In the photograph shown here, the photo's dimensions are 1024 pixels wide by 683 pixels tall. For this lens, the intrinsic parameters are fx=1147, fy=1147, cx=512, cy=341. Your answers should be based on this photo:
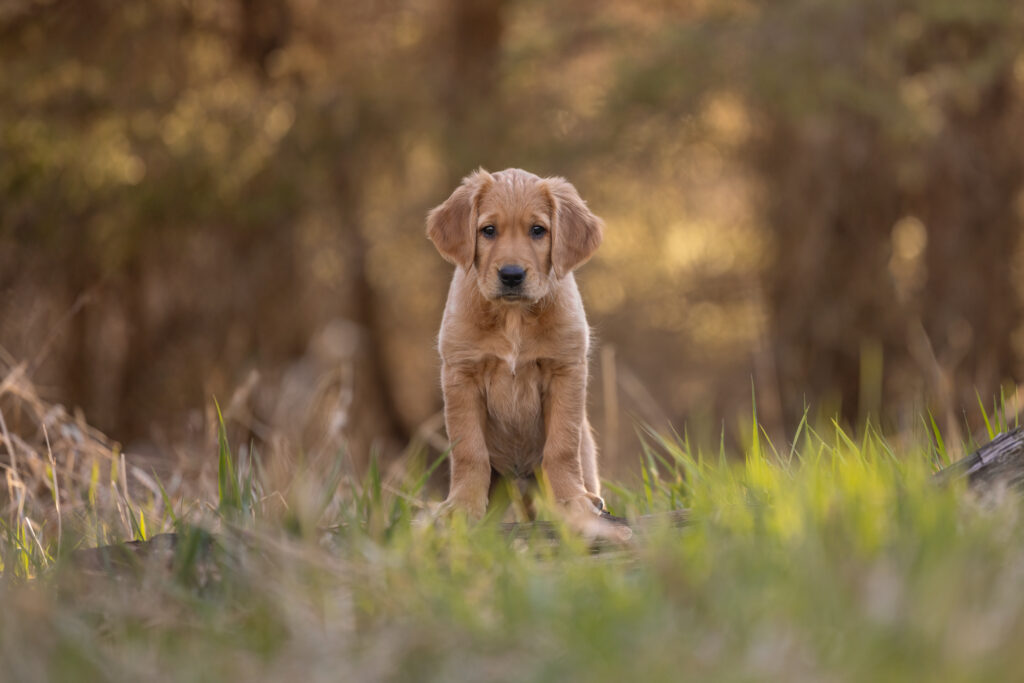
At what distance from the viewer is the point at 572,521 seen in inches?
129

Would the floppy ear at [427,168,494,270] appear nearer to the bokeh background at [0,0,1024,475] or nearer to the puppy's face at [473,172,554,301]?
the puppy's face at [473,172,554,301]

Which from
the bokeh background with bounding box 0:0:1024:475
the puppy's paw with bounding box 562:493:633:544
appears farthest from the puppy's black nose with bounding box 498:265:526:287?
the bokeh background with bounding box 0:0:1024:475

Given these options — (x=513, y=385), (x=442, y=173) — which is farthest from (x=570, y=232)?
(x=442, y=173)

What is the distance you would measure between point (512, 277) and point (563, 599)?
65.5 inches

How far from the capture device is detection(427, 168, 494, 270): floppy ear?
4.35 metres

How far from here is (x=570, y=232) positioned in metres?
4.36

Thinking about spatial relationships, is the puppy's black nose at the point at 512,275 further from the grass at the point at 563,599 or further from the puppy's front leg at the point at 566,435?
the grass at the point at 563,599

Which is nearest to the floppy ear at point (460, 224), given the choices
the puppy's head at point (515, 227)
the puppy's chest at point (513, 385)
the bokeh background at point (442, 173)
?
the puppy's head at point (515, 227)

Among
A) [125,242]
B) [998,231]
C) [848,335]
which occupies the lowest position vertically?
[848,335]

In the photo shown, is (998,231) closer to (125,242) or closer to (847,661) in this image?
(125,242)

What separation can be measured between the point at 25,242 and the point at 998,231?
8.84m

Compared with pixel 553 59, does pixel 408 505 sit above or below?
below

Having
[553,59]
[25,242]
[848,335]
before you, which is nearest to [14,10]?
[25,242]

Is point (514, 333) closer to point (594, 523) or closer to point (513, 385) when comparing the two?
point (513, 385)
